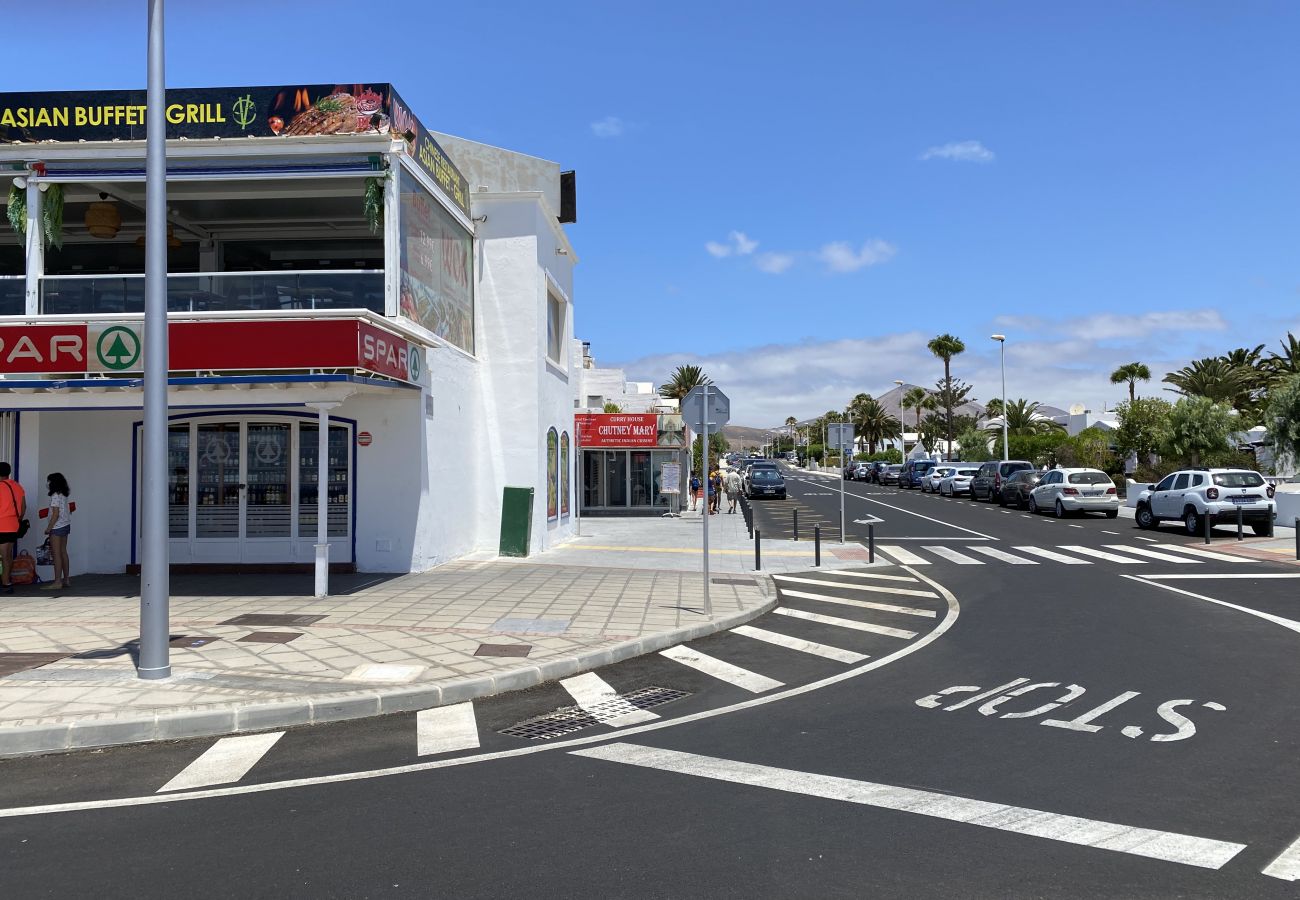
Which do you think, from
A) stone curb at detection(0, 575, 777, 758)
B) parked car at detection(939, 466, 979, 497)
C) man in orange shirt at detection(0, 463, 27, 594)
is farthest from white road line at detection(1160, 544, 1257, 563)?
parked car at detection(939, 466, 979, 497)

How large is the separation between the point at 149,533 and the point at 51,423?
8596 millimetres

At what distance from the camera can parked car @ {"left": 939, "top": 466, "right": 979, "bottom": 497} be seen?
4791cm

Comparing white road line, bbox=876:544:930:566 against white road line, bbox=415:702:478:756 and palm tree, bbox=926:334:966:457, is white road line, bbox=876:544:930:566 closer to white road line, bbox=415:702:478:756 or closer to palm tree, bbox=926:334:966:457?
white road line, bbox=415:702:478:756

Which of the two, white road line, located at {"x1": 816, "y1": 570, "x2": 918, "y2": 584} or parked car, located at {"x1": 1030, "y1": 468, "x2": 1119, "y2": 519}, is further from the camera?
parked car, located at {"x1": 1030, "y1": 468, "x2": 1119, "y2": 519}

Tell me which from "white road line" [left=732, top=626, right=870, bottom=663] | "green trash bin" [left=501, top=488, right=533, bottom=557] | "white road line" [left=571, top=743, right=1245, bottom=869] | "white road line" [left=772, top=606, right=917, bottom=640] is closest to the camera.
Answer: "white road line" [left=571, top=743, right=1245, bottom=869]

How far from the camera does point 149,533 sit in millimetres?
7930

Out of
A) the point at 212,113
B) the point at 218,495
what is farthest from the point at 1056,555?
the point at 212,113

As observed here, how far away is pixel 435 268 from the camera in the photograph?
54.0 feet

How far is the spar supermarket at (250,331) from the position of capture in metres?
12.6

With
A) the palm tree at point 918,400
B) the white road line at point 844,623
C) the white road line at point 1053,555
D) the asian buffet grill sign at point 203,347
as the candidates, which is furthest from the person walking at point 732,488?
the palm tree at point 918,400

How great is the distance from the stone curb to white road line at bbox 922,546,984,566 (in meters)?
11.8

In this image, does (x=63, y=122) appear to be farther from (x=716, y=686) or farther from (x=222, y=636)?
(x=716, y=686)

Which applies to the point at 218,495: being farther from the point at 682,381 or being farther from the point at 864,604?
the point at 682,381

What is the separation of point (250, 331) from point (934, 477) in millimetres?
45885
